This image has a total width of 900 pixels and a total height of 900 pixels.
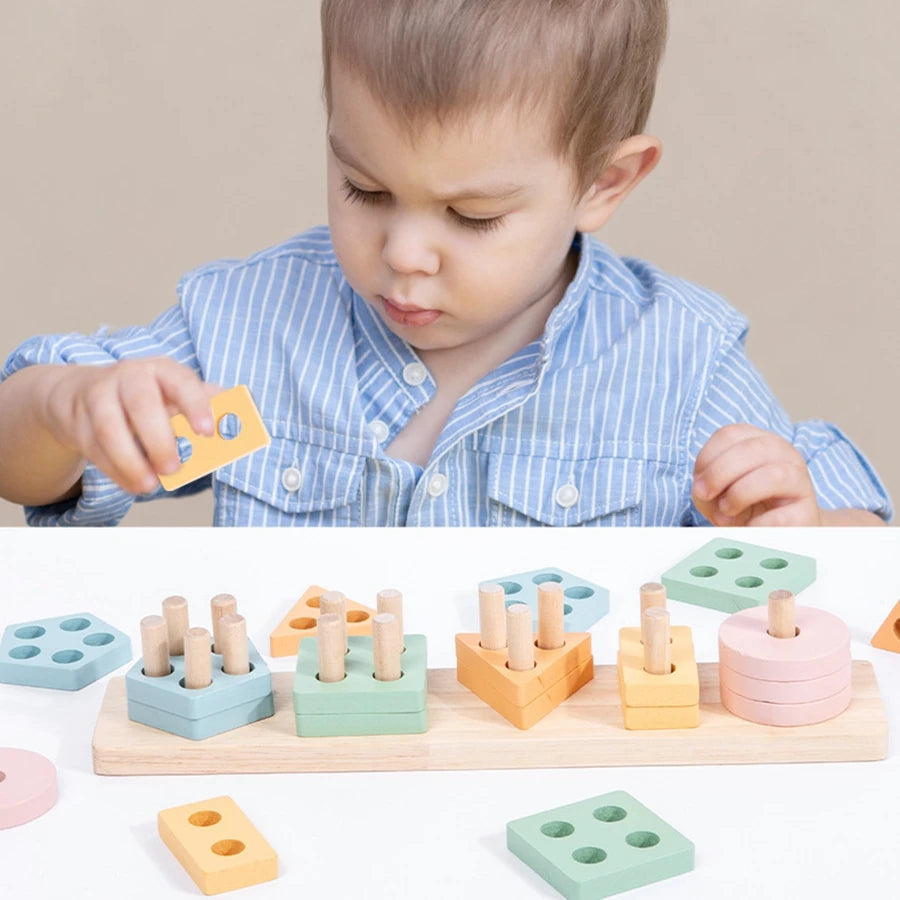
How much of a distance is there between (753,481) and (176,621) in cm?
39

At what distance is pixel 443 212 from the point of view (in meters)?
0.90

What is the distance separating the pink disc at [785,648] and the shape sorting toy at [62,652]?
0.24 metres

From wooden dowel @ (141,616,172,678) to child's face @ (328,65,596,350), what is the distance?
15.0 inches

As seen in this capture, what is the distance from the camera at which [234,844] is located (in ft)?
1.57

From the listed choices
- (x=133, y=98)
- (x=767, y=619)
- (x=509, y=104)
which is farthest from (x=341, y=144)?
(x=133, y=98)

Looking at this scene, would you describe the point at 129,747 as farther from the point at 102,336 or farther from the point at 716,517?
the point at 102,336

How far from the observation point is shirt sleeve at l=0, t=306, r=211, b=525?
39.9 inches

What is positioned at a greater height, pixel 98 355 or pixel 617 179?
pixel 617 179

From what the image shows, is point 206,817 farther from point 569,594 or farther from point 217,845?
point 569,594

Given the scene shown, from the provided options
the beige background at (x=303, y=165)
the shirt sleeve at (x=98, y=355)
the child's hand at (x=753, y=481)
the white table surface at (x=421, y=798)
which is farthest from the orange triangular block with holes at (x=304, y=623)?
the beige background at (x=303, y=165)

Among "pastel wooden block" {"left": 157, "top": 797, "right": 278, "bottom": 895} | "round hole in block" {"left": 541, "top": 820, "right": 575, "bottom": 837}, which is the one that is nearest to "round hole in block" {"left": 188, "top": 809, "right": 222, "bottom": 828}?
"pastel wooden block" {"left": 157, "top": 797, "right": 278, "bottom": 895}

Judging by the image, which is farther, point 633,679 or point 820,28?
point 820,28

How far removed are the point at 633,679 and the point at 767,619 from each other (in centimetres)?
7

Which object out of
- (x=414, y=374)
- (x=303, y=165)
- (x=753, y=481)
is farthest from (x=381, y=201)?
(x=303, y=165)
